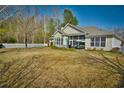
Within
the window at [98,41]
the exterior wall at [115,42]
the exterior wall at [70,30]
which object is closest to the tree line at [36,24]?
the exterior wall at [70,30]

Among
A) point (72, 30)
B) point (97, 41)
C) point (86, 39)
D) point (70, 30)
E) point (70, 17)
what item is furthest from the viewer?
point (70, 17)

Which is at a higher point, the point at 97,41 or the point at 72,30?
the point at 72,30

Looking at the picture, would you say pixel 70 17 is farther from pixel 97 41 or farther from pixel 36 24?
pixel 97 41

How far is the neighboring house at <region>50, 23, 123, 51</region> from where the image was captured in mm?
16823

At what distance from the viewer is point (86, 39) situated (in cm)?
1881

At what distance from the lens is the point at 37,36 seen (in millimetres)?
32188

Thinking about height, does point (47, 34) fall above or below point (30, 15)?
below

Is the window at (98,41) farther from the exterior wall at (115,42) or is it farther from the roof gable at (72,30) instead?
the roof gable at (72,30)

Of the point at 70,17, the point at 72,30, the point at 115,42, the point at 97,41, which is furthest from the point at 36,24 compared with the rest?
the point at 115,42

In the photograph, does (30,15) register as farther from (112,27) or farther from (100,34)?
(112,27)

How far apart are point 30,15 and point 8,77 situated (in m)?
23.3

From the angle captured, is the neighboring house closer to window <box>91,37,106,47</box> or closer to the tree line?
window <box>91,37,106,47</box>

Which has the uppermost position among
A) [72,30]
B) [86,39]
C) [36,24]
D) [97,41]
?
[36,24]
